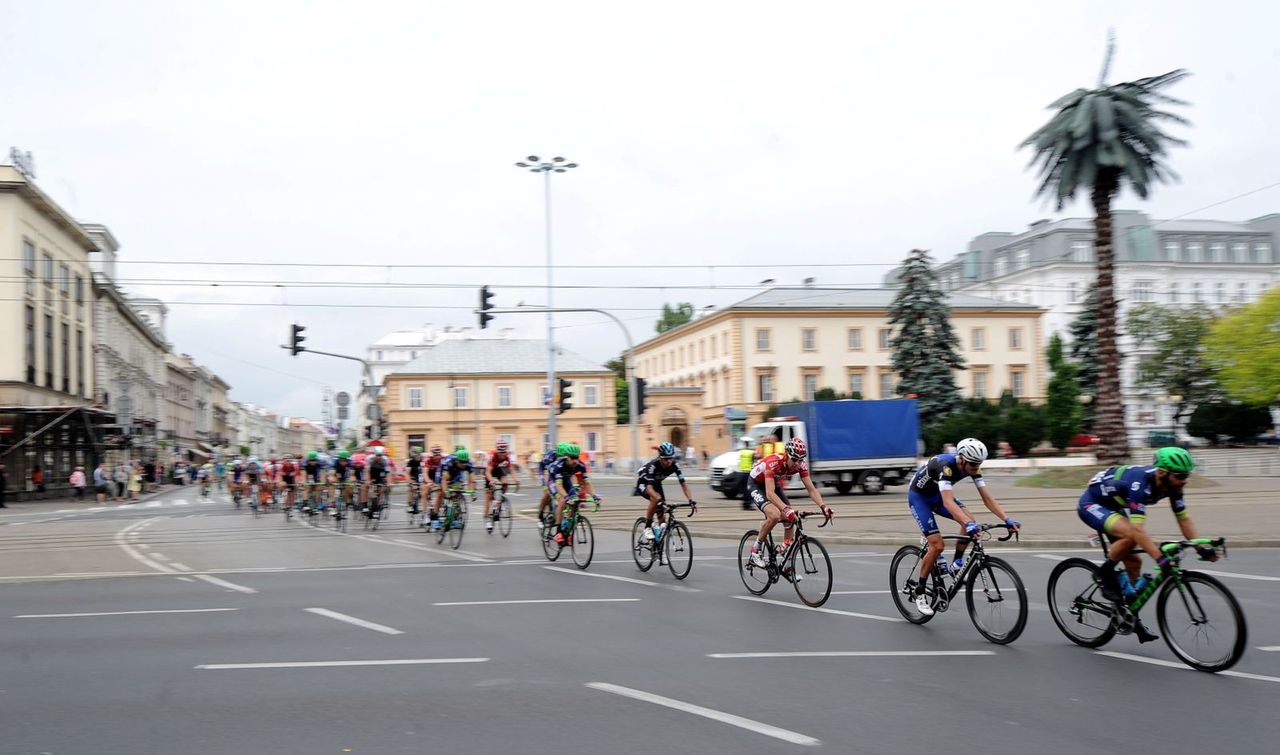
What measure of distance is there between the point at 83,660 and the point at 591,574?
274 inches

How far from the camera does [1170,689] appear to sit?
7082 millimetres

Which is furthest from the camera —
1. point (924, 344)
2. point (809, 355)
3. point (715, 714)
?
point (809, 355)

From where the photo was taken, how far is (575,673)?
7.79 meters

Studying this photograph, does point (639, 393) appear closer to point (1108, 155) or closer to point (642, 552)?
→ point (1108, 155)

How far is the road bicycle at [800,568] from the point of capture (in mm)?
11156

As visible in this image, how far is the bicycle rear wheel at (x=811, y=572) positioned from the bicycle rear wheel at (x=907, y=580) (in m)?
1.01

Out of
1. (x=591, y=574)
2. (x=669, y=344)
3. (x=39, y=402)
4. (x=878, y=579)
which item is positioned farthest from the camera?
(x=669, y=344)

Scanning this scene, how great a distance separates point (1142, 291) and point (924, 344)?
42.5 m

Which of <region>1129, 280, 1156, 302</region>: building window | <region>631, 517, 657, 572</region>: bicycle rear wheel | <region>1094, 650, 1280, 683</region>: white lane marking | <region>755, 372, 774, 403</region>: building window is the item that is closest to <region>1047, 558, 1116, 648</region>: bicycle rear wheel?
<region>1094, 650, 1280, 683</region>: white lane marking

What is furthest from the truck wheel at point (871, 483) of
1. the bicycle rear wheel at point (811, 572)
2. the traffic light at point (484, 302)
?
the bicycle rear wheel at point (811, 572)

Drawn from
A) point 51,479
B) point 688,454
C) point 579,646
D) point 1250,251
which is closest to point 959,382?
point 688,454

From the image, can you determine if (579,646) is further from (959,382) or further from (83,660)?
(959,382)

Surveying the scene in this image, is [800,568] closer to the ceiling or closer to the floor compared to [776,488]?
closer to the floor

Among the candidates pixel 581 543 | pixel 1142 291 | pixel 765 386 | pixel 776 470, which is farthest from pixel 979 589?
pixel 1142 291
